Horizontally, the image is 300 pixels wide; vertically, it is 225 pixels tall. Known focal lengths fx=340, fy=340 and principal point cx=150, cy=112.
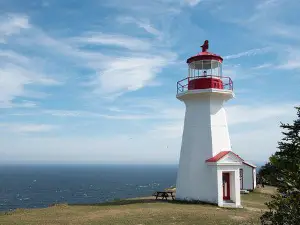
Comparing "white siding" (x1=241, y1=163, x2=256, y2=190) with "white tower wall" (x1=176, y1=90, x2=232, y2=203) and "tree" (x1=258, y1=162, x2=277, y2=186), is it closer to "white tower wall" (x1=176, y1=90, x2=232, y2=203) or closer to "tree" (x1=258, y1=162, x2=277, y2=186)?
"tree" (x1=258, y1=162, x2=277, y2=186)

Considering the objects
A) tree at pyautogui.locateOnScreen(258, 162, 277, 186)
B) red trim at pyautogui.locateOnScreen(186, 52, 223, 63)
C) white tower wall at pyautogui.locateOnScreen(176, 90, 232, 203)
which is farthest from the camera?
red trim at pyautogui.locateOnScreen(186, 52, 223, 63)

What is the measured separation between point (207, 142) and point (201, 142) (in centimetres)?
39

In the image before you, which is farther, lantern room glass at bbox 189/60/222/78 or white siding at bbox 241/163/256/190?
white siding at bbox 241/163/256/190

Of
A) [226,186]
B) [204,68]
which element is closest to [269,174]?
[226,186]

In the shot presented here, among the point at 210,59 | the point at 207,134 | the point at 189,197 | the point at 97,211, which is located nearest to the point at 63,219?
the point at 97,211

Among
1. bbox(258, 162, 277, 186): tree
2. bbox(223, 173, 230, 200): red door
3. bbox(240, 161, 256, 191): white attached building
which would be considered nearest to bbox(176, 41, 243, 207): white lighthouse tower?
bbox(223, 173, 230, 200): red door

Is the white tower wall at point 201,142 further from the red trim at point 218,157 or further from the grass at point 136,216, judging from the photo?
the grass at point 136,216

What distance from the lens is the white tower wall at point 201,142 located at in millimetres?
21078

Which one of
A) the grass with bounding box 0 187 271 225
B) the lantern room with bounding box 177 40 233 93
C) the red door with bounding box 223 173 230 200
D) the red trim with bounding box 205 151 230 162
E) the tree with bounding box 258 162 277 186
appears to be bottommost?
the grass with bounding box 0 187 271 225

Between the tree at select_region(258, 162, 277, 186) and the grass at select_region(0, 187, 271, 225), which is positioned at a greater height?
the tree at select_region(258, 162, 277, 186)

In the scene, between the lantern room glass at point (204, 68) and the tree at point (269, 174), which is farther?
the lantern room glass at point (204, 68)

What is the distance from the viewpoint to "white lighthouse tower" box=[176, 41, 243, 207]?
68.1 feet

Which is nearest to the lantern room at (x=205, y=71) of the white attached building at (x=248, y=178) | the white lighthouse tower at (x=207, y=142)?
the white lighthouse tower at (x=207, y=142)

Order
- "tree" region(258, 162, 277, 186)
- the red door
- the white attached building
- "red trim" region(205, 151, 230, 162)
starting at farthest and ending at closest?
1. the white attached building
2. the red door
3. "red trim" region(205, 151, 230, 162)
4. "tree" region(258, 162, 277, 186)
